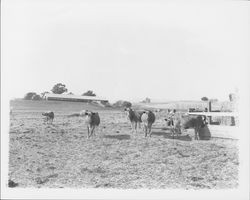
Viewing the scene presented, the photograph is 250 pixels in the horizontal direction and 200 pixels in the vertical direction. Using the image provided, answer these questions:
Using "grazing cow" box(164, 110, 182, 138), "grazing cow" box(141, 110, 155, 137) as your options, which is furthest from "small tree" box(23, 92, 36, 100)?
"grazing cow" box(164, 110, 182, 138)

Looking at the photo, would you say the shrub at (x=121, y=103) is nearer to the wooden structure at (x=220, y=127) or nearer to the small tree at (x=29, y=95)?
the wooden structure at (x=220, y=127)

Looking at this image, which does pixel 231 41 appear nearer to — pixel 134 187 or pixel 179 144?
pixel 179 144

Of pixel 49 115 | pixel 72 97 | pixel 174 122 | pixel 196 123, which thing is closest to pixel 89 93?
pixel 72 97

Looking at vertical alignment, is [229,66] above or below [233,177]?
above

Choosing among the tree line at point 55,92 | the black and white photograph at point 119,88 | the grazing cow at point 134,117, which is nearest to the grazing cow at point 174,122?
the black and white photograph at point 119,88

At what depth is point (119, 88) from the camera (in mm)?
3910

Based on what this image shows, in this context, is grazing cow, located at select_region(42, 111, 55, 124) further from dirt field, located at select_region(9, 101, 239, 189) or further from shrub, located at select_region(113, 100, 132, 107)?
shrub, located at select_region(113, 100, 132, 107)

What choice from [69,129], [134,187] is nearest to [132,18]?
[69,129]

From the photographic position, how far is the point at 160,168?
3.86 meters

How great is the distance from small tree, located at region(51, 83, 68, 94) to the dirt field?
0.13 metres

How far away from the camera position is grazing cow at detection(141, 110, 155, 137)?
4.03 m

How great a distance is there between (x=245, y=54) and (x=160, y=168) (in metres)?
1.32

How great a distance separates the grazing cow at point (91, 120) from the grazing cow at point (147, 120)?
0.44 m

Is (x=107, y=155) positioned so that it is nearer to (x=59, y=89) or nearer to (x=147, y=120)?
(x=147, y=120)
